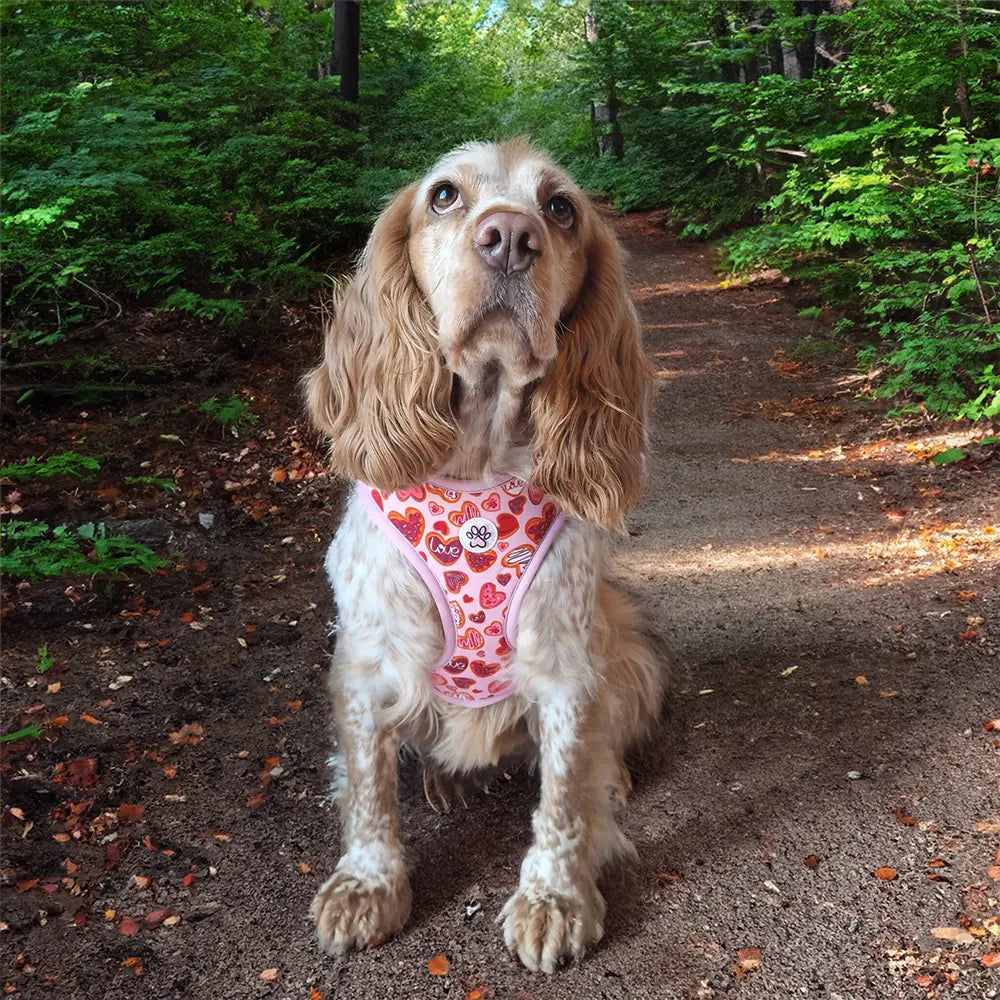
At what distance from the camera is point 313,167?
→ 7418 millimetres

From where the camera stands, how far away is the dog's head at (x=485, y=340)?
2232 mm

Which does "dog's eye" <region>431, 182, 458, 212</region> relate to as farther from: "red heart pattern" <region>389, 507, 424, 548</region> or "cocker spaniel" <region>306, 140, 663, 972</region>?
"red heart pattern" <region>389, 507, 424, 548</region>

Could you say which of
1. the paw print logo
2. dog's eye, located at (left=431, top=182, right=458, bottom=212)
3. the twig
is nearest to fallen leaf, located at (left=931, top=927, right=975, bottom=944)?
the paw print logo

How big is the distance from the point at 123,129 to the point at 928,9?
533cm

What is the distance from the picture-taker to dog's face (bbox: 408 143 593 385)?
212 centimetres

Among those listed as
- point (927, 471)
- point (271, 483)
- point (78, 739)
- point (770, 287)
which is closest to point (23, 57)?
point (271, 483)

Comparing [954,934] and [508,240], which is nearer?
[508,240]

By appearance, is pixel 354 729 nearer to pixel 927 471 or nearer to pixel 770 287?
pixel 927 471

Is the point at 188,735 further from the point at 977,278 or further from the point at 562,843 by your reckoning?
the point at 977,278

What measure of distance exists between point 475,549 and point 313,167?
234 inches

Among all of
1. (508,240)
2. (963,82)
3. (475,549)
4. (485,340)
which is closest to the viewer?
(508,240)

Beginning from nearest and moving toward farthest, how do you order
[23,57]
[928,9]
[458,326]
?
1. [458,326]
2. [23,57]
3. [928,9]

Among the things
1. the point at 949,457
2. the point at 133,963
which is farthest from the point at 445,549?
the point at 949,457

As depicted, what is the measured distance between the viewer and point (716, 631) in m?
4.08
